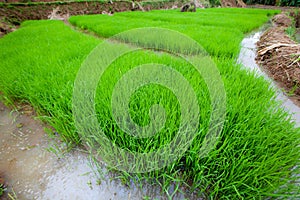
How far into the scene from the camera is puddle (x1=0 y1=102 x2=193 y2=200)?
93 cm

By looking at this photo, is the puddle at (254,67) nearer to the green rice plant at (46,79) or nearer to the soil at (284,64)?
the soil at (284,64)

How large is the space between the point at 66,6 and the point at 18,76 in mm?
8398

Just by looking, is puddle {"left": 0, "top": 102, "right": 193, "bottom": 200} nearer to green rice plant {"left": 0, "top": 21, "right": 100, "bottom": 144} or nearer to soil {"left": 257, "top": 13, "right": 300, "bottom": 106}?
green rice plant {"left": 0, "top": 21, "right": 100, "bottom": 144}

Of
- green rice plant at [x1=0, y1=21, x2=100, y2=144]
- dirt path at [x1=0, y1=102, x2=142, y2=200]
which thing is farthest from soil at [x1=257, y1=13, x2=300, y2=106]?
green rice plant at [x1=0, y1=21, x2=100, y2=144]

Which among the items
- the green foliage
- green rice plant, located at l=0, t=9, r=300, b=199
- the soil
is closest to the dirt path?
green rice plant, located at l=0, t=9, r=300, b=199

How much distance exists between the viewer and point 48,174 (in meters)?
1.05

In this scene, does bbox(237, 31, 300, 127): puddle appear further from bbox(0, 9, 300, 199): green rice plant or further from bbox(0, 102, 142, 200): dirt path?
bbox(0, 102, 142, 200): dirt path

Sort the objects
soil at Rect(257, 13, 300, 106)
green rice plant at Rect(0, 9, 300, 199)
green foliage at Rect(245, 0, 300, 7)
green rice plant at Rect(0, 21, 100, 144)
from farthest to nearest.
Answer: green foliage at Rect(245, 0, 300, 7) → soil at Rect(257, 13, 300, 106) → green rice plant at Rect(0, 21, 100, 144) → green rice plant at Rect(0, 9, 300, 199)

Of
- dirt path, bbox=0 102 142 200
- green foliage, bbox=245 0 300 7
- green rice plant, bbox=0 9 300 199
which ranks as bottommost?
dirt path, bbox=0 102 142 200

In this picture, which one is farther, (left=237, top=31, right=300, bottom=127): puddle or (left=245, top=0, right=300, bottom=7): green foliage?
(left=245, top=0, right=300, bottom=7): green foliage

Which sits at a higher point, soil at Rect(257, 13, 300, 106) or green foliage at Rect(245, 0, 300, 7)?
green foliage at Rect(245, 0, 300, 7)

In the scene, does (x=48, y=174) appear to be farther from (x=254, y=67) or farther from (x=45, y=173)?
(x=254, y=67)

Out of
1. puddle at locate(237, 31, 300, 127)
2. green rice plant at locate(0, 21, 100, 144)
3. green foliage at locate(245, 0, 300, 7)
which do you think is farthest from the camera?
green foliage at locate(245, 0, 300, 7)

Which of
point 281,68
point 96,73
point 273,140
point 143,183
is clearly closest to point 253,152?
point 273,140
